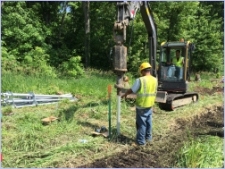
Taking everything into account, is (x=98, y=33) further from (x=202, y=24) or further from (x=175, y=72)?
(x=175, y=72)

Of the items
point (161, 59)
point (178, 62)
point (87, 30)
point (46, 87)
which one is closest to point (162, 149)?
point (178, 62)

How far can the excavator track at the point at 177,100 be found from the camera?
34.5 ft

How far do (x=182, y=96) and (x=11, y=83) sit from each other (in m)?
5.96

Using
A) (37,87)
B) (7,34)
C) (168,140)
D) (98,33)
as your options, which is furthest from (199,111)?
(98,33)

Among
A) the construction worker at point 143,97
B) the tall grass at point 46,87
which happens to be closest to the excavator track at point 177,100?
the tall grass at point 46,87

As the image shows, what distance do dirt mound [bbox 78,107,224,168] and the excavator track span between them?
1221 mm

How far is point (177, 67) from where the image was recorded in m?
11.5

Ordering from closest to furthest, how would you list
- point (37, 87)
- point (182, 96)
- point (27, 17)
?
point (182, 96) < point (37, 87) < point (27, 17)

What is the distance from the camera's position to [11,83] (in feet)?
39.3

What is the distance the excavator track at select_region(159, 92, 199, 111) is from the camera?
34.5 ft

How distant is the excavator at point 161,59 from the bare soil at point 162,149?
1.16 m

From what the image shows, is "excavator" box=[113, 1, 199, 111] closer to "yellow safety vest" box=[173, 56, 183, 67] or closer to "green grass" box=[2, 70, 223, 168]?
"yellow safety vest" box=[173, 56, 183, 67]

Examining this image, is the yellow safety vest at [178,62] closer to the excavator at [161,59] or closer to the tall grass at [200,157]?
the excavator at [161,59]

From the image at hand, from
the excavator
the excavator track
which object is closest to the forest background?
the excavator
